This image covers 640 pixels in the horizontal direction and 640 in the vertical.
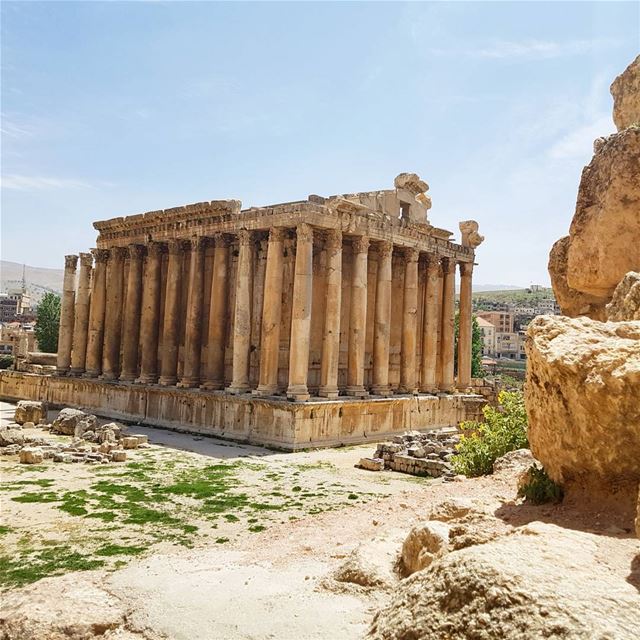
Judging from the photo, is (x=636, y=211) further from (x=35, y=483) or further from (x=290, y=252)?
(x=290, y=252)

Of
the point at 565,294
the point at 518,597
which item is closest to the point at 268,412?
the point at 565,294

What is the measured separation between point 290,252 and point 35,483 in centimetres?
1346

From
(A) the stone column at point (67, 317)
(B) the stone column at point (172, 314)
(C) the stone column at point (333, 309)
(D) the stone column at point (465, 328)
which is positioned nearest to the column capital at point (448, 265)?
(D) the stone column at point (465, 328)

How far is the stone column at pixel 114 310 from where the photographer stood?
31.0 meters

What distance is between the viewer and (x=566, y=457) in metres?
6.46

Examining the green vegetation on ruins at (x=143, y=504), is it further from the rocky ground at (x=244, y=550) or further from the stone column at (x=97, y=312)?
the stone column at (x=97, y=312)

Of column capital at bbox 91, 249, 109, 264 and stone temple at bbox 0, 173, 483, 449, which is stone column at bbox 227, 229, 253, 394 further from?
column capital at bbox 91, 249, 109, 264

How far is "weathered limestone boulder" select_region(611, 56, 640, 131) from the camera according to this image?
838cm

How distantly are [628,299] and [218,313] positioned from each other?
20.9 meters

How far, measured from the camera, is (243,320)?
78.5ft

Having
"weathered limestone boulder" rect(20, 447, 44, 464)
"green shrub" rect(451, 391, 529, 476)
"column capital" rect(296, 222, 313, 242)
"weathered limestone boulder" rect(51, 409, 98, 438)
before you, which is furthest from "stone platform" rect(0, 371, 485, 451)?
"green shrub" rect(451, 391, 529, 476)

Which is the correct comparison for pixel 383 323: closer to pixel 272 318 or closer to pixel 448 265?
pixel 272 318

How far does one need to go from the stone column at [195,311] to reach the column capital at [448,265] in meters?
11.7

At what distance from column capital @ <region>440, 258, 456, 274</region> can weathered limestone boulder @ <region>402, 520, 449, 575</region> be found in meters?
23.7
